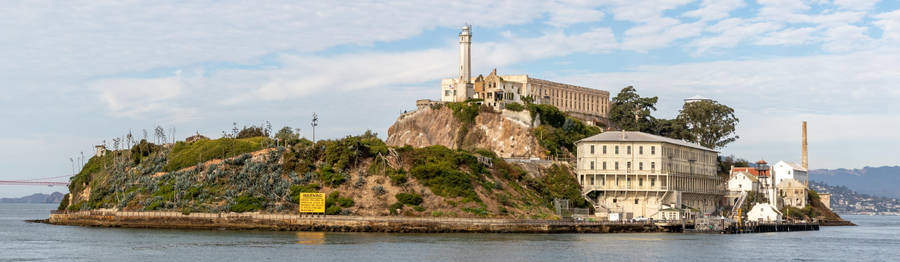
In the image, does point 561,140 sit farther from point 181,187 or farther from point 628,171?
point 181,187

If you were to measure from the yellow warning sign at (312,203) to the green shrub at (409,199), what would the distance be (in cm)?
733

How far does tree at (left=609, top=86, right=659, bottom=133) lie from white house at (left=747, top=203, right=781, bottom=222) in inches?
862

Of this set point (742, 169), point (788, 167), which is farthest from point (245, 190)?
point (788, 167)

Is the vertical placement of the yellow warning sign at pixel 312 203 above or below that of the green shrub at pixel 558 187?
below

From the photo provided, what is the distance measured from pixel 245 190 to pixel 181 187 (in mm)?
7833

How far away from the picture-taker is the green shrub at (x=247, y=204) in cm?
9862

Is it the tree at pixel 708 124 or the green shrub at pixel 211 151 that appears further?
the tree at pixel 708 124

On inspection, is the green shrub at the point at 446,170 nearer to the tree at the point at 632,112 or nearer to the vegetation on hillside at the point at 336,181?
the vegetation on hillside at the point at 336,181

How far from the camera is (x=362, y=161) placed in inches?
4134

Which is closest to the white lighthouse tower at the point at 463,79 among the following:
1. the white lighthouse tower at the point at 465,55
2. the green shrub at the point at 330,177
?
the white lighthouse tower at the point at 465,55

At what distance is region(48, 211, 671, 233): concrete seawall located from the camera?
9400cm

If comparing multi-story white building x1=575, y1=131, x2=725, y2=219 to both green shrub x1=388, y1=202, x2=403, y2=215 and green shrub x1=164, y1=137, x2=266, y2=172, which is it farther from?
green shrub x1=164, y1=137, x2=266, y2=172

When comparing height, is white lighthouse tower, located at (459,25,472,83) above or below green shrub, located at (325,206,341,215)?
above

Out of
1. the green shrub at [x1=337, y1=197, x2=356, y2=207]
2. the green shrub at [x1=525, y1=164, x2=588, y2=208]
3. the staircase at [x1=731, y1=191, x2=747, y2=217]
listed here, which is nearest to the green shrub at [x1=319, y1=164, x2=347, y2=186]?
the green shrub at [x1=337, y1=197, x2=356, y2=207]
